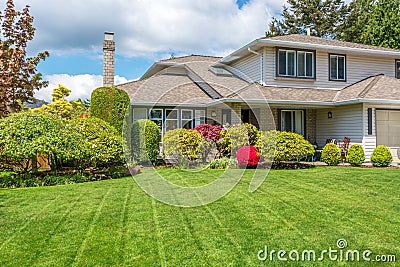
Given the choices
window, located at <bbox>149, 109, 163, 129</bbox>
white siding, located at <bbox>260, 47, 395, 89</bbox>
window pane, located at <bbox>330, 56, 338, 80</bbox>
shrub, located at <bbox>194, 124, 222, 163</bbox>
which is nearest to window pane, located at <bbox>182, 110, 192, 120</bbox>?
window, located at <bbox>149, 109, 163, 129</bbox>

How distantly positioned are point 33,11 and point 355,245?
13615 millimetres

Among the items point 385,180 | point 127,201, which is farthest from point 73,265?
point 385,180

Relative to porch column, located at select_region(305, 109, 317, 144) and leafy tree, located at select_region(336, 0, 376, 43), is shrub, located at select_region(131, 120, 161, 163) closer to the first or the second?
porch column, located at select_region(305, 109, 317, 144)

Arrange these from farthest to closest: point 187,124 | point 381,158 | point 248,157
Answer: point 187,124 → point 381,158 → point 248,157

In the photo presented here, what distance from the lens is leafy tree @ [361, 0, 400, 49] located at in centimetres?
2527

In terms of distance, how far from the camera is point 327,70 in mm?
15930

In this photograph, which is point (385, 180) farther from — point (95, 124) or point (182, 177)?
point (95, 124)

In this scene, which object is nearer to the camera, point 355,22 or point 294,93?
point 294,93

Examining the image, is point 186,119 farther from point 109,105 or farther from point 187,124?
point 109,105

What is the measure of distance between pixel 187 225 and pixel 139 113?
10538mm

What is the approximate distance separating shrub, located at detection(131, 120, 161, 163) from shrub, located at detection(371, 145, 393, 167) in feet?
26.9

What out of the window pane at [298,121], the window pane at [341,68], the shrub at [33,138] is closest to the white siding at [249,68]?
the window pane at [298,121]

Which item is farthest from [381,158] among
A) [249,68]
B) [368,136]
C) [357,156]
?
[249,68]

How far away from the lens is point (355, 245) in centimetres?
414
